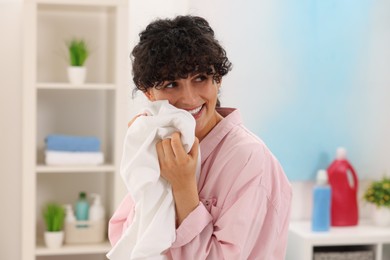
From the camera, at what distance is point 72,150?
9.18 feet

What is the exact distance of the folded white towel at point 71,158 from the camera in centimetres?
278

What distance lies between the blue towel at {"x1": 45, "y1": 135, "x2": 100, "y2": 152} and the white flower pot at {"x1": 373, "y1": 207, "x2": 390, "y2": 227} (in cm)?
133

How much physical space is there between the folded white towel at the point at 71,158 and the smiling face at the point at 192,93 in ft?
4.67

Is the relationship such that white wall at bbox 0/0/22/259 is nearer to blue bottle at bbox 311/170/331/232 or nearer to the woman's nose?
blue bottle at bbox 311/170/331/232

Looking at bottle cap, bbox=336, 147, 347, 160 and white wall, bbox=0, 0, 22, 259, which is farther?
bottle cap, bbox=336, 147, 347, 160

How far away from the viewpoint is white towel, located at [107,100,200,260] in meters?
1.33

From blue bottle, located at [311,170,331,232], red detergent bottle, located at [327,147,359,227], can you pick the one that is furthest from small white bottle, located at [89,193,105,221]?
red detergent bottle, located at [327,147,359,227]

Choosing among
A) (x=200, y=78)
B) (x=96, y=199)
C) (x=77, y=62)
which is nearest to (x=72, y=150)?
(x=96, y=199)

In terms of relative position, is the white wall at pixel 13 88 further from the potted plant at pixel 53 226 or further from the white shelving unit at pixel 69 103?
the potted plant at pixel 53 226

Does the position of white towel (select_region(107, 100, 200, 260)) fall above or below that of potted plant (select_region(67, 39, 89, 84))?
below

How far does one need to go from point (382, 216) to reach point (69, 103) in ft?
4.99

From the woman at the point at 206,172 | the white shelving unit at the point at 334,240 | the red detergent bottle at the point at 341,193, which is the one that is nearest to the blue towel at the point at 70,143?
the white shelving unit at the point at 334,240

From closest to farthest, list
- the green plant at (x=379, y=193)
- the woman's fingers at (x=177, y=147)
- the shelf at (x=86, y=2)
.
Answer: the woman's fingers at (x=177, y=147) < the shelf at (x=86, y=2) < the green plant at (x=379, y=193)

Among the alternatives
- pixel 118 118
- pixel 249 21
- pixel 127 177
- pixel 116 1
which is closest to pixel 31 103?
pixel 118 118
